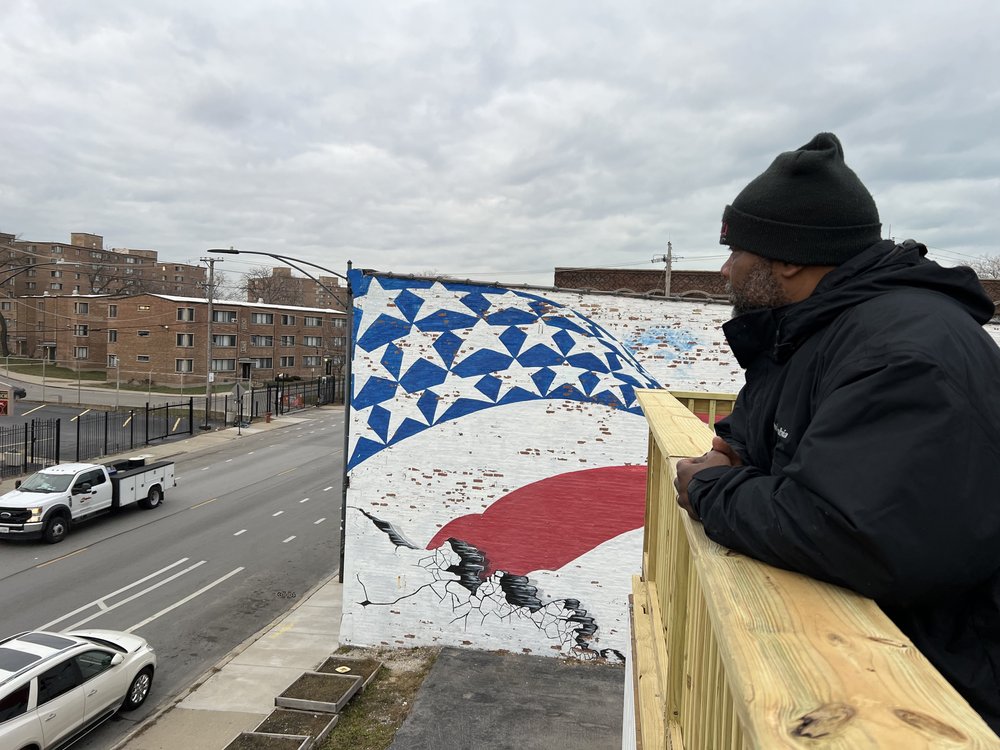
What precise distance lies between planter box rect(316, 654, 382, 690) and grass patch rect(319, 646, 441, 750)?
0.12 m

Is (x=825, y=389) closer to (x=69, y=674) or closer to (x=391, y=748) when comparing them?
(x=391, y=748)

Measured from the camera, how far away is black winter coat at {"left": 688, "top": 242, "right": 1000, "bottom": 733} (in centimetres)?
114

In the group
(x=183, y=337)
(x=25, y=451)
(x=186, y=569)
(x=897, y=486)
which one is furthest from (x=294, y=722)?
(x=183, y=337)

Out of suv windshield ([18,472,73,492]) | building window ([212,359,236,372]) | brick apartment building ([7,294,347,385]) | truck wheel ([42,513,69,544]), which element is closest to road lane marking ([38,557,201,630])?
truck wheel ([42,513,69,544])

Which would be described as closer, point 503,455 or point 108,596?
point 503,455

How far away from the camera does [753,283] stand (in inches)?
76.2

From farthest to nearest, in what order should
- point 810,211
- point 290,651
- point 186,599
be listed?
point 186,599 < point 290,651 < point 810,211

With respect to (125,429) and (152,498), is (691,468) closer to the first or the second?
(152,498)

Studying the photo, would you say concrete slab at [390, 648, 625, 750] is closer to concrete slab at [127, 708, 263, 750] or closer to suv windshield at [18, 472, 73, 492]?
concrete slab at [127, 708, 263, 750]

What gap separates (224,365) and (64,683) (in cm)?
4772

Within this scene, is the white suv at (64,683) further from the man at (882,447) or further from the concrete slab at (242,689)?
the man at (882,447)

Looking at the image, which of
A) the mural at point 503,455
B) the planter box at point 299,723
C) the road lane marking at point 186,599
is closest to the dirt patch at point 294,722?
the planter box at point 299,723

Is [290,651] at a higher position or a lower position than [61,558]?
lower

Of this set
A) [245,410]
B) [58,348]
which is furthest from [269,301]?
[245,410]
